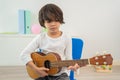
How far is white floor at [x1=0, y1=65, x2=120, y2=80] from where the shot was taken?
9.01 ft

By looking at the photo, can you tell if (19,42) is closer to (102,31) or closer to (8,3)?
(8,3)

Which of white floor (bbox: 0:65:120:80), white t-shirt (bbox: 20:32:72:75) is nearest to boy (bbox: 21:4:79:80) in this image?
white t-shirt (bbox: 20:32:72:75)

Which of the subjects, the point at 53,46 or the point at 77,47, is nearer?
the point at 53,46

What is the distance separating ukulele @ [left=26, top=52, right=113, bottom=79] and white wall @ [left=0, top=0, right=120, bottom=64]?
6.80ft

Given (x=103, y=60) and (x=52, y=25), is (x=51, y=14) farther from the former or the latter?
(x=103, y=60)

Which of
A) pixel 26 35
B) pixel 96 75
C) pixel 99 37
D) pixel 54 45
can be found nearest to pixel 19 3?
pixel 26 35

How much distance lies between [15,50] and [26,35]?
0.29m

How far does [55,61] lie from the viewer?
1.35 m

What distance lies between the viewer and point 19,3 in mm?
3434

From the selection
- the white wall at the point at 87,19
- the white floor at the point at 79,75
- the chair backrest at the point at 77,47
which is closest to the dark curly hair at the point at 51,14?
the chair backrest at the point at 77,47

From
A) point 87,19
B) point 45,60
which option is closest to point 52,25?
point 45,60

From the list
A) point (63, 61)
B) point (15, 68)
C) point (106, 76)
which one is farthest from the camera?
point (15, 68)

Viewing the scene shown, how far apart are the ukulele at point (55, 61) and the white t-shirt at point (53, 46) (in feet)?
0.16

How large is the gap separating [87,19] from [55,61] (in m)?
2.26
